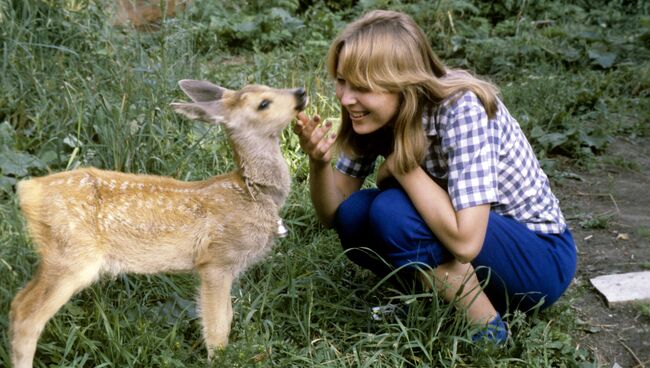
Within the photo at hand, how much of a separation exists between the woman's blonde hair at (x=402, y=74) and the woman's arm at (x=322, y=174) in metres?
0.30

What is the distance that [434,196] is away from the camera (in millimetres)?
3684

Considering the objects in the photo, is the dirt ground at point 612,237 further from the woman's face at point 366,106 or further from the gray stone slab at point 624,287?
the woman's face at point 366,106

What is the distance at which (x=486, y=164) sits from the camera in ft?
11.7

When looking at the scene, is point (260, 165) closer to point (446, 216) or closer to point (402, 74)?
point (402, 74)

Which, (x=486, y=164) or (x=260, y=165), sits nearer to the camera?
(x=486, y=164)

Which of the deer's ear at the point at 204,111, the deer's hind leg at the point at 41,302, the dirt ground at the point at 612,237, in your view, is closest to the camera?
the deer's hind leg at the point at 41,302

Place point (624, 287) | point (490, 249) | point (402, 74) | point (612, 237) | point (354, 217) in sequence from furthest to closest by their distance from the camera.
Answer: point (612, 237) < point (624, 287) < point (354, 217) < point (490, 249) < point (402, 74)

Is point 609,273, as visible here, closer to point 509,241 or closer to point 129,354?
point 509,241

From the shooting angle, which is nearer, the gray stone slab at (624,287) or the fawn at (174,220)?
the fawn at (174,220)

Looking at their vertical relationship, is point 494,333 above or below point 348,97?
below

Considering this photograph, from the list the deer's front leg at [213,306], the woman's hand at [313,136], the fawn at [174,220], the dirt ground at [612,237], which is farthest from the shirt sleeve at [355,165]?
the dirt ground at [612,237]

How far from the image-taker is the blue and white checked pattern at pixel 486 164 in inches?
141

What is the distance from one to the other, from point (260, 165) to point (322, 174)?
1.38 ft

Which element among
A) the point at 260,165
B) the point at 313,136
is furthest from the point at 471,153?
the point at 260,165
